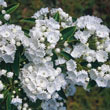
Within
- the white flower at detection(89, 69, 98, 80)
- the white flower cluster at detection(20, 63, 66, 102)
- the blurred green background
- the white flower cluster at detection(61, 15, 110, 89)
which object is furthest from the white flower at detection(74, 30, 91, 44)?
the blurred green background

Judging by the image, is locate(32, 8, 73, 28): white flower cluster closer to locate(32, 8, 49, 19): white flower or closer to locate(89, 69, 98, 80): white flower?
locate(32, 8, 49, 19): white flower

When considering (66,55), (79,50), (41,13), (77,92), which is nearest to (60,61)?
(66,55)

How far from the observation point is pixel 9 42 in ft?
7.29

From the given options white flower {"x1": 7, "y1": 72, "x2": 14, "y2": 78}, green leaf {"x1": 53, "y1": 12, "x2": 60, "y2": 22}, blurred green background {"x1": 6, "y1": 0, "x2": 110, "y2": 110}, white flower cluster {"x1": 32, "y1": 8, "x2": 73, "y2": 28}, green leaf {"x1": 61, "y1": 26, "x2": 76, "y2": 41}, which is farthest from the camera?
blurred green background {"x1": 6, "y1": 0, "x2": 110, "y2": 110}

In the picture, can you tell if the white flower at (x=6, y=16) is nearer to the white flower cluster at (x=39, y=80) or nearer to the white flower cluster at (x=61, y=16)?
the white flower cluster at (x=61, y=16)

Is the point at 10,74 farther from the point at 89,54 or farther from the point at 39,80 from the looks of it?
the point at 89,54

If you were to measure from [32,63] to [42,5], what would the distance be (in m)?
2.90

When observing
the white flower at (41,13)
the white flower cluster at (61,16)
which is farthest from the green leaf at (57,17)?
the white flower at (41,13)

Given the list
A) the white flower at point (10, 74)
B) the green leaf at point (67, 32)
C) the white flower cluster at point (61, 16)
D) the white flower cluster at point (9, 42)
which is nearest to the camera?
the white flower cluster at point (9, 42)

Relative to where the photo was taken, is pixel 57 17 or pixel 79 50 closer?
pixel 79 50

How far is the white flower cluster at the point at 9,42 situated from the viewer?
2.18 meters

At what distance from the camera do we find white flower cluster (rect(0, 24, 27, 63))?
7.15 feet

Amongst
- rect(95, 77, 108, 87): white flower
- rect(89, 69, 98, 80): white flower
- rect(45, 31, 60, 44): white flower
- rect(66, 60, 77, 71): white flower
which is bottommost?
rect(95, 77, 108, 87): white flower

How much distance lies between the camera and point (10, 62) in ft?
7.61
